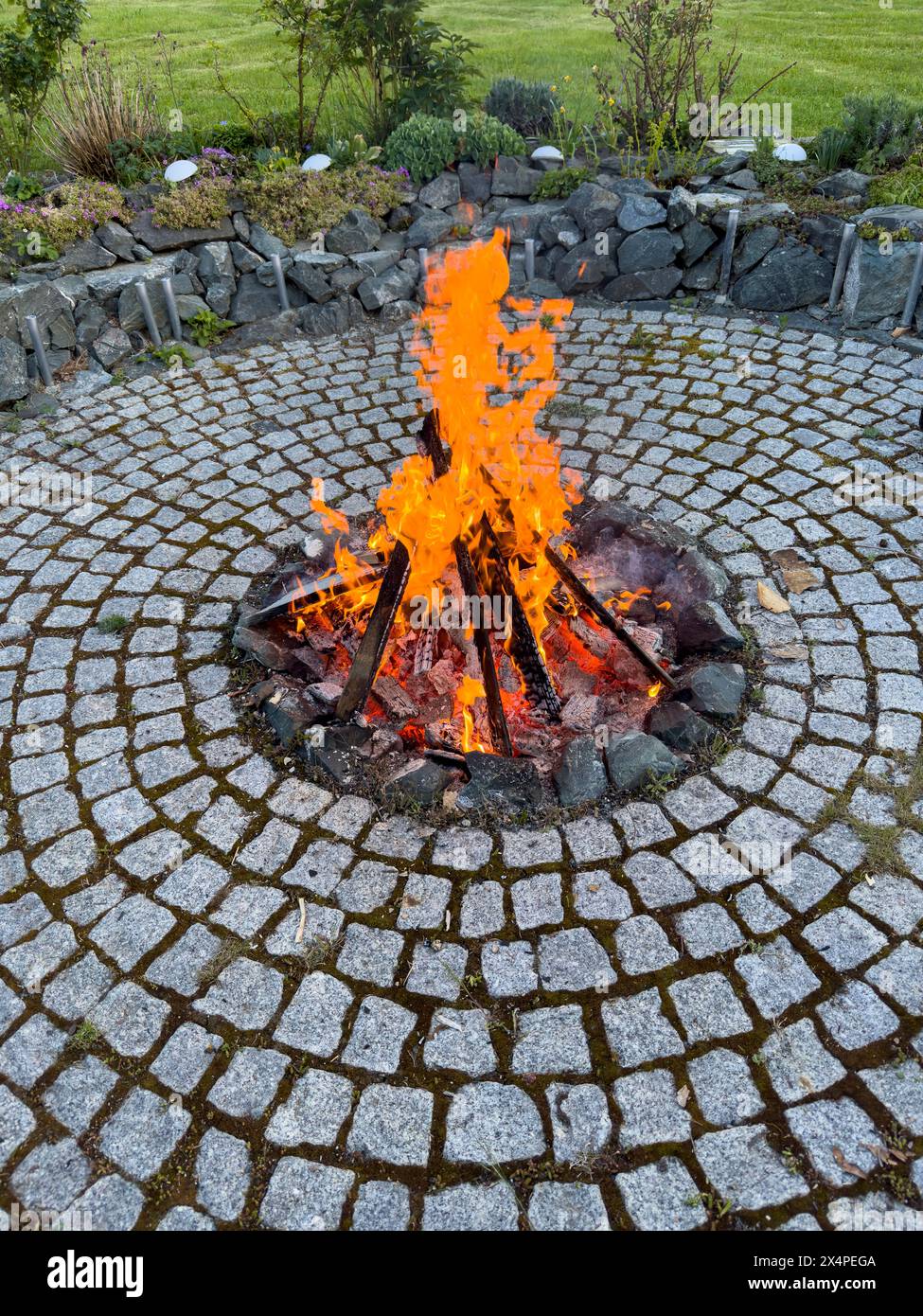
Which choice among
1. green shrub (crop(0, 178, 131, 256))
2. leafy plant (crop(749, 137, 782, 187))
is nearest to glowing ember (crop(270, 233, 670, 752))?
green shrub (crop(0, 178, 131, 256))

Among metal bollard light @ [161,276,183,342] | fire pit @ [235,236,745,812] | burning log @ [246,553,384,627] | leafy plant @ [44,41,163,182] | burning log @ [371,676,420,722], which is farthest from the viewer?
leafy plant @ [44,41,163,182]

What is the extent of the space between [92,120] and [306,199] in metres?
2.35

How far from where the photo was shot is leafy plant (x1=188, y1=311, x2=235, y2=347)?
857 centimetres

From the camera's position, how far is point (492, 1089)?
325cm

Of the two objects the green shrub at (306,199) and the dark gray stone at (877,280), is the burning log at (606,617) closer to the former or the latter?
the dark gray stone at (877,280)

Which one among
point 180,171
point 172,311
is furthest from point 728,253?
point 180,171

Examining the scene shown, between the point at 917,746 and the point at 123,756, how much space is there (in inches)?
156

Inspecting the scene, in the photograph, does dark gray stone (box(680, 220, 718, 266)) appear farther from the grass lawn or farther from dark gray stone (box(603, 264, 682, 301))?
the grass lawn

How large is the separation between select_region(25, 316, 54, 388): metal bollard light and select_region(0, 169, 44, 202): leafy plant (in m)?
1.72

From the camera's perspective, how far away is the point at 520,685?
4805 millimetres

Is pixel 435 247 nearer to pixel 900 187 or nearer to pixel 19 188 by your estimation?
pixel 19 188

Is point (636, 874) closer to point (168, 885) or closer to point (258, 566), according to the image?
point (168, 885)

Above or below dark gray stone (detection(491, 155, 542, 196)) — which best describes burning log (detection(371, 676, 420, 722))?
below

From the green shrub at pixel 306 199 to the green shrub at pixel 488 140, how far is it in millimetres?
1093
